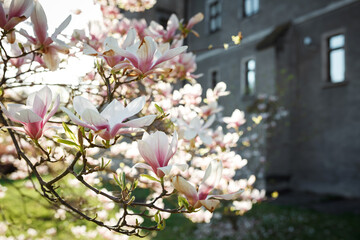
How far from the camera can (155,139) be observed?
2.36 feet

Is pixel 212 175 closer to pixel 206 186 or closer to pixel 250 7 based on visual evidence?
pixel 206 186

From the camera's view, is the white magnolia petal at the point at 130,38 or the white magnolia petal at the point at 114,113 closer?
the white magnolia petal at the point at 114,113

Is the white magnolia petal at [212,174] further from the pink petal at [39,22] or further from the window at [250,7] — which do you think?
the window at [250,7]

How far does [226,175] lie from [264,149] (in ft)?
21.1

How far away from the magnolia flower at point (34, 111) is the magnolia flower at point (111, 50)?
0.55ft

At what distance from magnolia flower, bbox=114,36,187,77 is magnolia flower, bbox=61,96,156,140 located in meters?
0.14

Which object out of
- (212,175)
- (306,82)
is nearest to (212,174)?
(212,175)

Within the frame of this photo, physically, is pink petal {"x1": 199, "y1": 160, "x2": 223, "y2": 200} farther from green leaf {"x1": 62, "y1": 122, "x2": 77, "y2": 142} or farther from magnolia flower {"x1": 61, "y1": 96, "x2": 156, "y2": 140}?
green leaf {"x1": 62, "y1": 122, "x2": 77, "y2": 142}

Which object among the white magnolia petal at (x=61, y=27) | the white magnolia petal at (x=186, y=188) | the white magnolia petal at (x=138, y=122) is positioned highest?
the white magnolia petal at (x=61, y=27)

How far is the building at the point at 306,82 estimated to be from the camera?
703 centimetres

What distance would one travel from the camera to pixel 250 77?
357 inches

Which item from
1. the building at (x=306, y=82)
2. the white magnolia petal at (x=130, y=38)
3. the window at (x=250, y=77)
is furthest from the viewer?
the window at (x=250, y=77)

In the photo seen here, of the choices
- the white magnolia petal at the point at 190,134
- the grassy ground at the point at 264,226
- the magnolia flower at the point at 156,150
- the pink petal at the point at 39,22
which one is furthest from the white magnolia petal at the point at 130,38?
the grassy ground at the point at 264,226

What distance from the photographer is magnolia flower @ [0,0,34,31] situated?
32.9 inches
